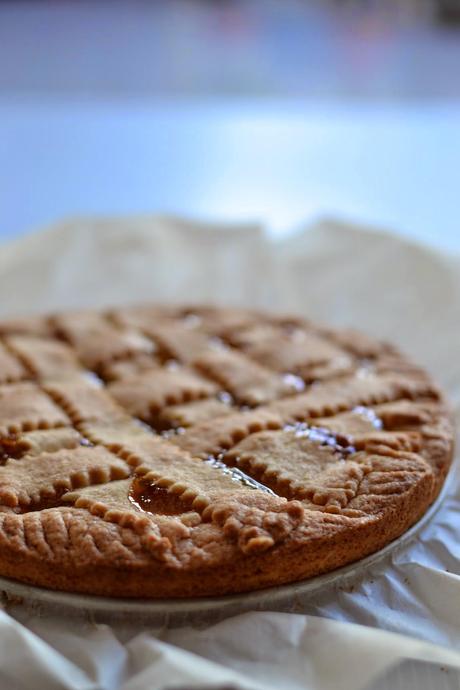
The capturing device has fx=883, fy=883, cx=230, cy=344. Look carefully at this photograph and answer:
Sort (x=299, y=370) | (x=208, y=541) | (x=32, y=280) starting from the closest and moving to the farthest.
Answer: (x=208, y=541) < (x=299, y=370) < (x=32, y=280)

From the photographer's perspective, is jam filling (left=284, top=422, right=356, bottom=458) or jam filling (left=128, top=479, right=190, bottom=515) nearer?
jam filling (left=128, top=479, right=190, bottom=515)

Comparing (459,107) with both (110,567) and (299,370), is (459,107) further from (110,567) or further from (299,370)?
(110,567)

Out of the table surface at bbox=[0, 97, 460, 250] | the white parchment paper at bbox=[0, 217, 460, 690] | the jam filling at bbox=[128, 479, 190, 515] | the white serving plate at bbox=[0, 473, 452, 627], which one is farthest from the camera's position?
the table surface at bbox=[0, 97, 460, 250]

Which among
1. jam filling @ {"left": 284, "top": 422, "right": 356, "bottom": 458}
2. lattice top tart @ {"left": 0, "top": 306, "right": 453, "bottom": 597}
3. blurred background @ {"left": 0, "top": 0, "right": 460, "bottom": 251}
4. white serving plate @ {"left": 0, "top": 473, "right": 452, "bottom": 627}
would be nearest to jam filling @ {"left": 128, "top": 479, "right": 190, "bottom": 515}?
lattice top tart @ {"left": 0, "top": 306, "right": 453, "bottom": 597}

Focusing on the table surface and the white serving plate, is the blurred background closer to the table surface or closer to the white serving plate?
the table surface

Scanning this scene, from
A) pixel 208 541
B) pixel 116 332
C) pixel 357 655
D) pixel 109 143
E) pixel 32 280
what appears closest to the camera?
pixel 357 655

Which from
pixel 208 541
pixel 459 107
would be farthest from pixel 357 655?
pixel 459 107
